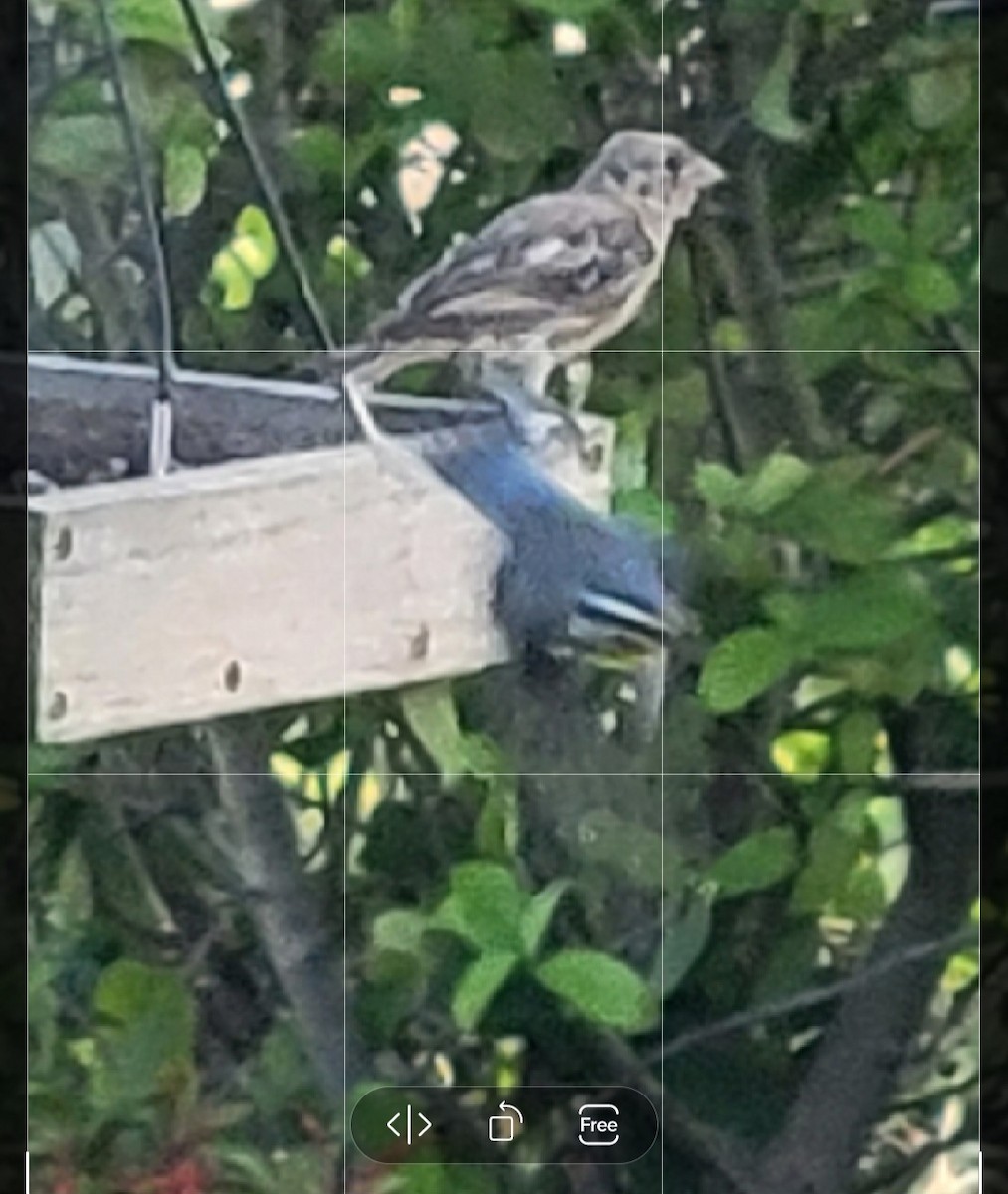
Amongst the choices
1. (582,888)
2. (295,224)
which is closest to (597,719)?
(582,888)

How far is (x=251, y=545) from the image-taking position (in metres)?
0.40

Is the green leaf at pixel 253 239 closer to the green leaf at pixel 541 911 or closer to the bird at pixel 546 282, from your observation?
the bird at pixel 546 282

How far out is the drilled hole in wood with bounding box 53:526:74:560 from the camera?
0.41 metres

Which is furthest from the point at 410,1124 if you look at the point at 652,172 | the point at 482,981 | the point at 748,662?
the point at 652,172

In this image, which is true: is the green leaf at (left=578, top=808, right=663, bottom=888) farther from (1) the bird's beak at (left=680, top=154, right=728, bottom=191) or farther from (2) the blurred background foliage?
(1) the bird's beak at (left=680, top=154, right=728, bottom=191)

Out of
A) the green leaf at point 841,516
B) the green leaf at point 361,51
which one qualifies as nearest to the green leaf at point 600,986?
the green leaf at point 841,516

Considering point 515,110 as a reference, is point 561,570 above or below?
below

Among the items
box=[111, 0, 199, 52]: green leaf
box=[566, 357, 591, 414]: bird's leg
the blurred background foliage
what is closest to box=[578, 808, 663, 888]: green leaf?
the blurred background foliage

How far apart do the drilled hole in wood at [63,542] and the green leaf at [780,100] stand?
198 millimetres

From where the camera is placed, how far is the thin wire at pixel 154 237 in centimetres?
40

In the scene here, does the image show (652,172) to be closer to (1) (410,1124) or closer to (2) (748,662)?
(2) (748,662)

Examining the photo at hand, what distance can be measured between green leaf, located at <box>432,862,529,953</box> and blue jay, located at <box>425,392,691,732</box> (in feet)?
0.18

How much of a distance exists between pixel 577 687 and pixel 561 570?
0.03 metres

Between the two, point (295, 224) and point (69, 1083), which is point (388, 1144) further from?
point (295, 224)
